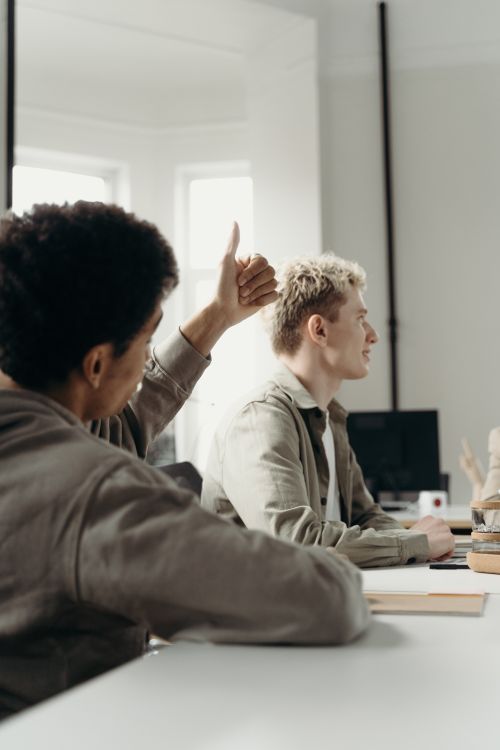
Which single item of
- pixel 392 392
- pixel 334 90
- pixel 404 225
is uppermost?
pixel 334 90

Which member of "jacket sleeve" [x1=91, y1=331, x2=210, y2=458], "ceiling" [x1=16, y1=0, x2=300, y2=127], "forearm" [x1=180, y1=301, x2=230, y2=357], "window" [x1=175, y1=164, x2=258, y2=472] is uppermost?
"ceiling" [x1=16, y1=0, x2=300, y2=127]

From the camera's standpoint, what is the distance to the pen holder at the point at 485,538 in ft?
5.58

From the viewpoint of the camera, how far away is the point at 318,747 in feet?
2.25

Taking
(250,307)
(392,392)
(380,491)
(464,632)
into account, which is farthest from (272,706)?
(392,392)

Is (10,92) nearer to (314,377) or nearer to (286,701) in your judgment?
(314,377)

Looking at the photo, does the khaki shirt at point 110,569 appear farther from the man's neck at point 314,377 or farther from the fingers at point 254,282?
the man's neck at point 314,377

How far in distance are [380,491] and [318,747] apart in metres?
3.36

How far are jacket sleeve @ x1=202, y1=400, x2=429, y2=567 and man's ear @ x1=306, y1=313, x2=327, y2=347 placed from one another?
0.32m

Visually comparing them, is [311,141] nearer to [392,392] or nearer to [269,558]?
[392,392]

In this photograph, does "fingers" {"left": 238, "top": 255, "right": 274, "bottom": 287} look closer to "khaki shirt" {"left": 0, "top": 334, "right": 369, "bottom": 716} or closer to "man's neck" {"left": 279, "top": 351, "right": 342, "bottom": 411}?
"man's neck" {"left": 279, "top": 351, "right": 342, "bottom": 411}

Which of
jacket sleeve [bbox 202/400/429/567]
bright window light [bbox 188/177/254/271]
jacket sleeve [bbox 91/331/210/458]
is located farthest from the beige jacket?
bright window light [bbox 188/177/254/271]

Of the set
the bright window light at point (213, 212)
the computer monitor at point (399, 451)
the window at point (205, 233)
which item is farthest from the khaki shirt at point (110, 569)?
the bright window light at point (213, 212)

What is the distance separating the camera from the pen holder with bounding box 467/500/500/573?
5.58 ft

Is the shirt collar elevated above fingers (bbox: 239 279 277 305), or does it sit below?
below
